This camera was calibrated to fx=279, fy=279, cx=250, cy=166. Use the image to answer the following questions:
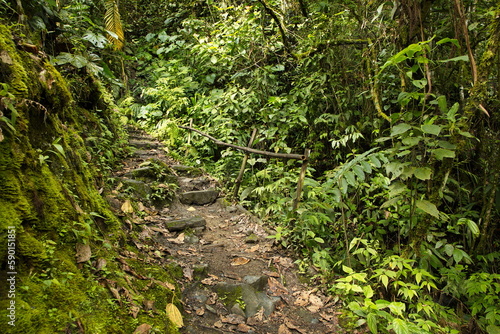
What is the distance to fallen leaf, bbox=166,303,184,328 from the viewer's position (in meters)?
2.33

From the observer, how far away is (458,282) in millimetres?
2867

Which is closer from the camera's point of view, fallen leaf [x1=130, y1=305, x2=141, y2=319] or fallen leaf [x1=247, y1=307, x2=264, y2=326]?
fallen leaf [x1=130, y1=305, x2=141, y2=319]

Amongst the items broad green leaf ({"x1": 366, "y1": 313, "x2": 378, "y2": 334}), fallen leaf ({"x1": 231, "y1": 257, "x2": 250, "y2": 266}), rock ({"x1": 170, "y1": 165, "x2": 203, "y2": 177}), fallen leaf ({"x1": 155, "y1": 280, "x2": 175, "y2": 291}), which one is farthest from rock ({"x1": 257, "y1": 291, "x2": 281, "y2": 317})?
rock ({"x1": 170, "y1": 165, "x2": 203, "y2": 177})

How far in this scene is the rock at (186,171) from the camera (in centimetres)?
590

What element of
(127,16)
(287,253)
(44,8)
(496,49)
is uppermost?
(127,16)

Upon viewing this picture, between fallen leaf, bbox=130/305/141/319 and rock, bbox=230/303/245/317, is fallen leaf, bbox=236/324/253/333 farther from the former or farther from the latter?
fallen leaf, bbox=130/305/141/319

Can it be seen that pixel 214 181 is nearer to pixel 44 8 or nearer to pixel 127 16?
pixel 44 8

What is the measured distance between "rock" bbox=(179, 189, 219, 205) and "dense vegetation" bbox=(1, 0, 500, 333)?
559mm

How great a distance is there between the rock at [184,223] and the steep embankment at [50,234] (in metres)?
1.18

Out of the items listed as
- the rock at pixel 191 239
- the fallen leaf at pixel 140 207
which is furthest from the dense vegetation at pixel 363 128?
the fallen leaf at pixel 140 207

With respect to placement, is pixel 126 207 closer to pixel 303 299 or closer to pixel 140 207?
pixel 140 207

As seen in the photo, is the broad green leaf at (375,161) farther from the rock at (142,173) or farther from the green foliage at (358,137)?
the rock at (142,173)

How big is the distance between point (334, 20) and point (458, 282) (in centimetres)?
432

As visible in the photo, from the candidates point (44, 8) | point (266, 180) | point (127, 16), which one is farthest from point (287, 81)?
point (127, 16)
